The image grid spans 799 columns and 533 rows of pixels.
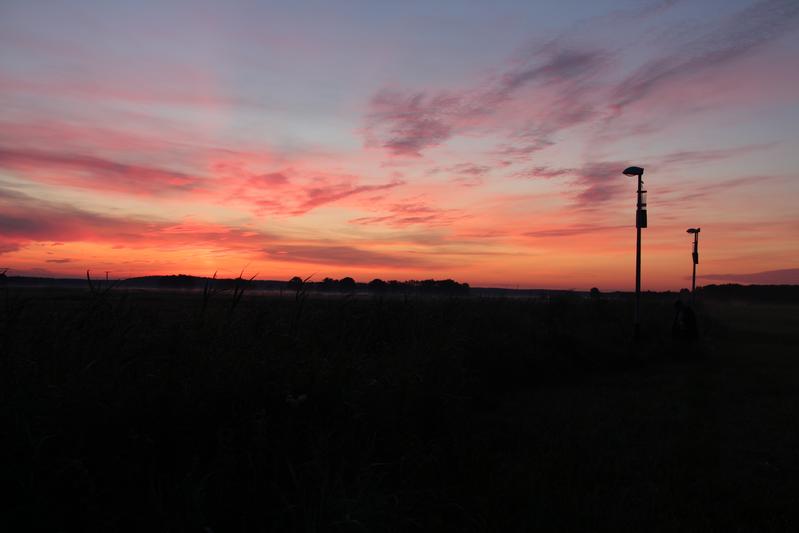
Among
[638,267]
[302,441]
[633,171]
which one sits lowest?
[302,441]

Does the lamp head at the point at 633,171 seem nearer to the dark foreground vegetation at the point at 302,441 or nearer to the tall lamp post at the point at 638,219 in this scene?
the tall lamp post at the point at 638,219

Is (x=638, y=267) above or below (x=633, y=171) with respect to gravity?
below

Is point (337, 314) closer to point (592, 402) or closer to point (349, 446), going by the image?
point (349, 446)

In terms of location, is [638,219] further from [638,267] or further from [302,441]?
[302,441]

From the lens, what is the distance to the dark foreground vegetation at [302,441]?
166 inches

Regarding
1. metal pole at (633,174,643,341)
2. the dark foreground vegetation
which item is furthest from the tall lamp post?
the dark foreground vegetation

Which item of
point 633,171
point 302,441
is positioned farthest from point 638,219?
point 302,441

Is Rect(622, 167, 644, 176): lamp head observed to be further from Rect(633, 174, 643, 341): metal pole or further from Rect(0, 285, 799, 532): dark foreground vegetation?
Rect(0, 285, 799, 532): dark foreground vegetation

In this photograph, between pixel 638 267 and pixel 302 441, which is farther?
pixel 638 267

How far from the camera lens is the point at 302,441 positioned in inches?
212

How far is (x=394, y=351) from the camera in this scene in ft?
33.0

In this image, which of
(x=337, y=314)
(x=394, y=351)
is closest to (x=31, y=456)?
(x=337, y=314)

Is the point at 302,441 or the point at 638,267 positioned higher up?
the point at 638,267

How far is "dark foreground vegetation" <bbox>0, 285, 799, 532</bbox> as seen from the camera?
13.8ft
